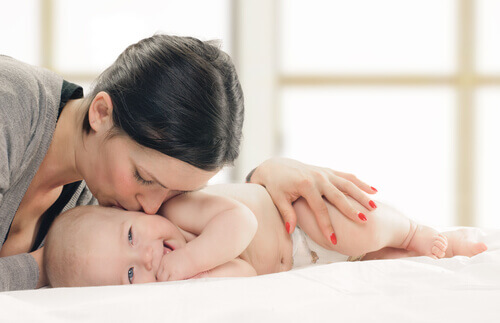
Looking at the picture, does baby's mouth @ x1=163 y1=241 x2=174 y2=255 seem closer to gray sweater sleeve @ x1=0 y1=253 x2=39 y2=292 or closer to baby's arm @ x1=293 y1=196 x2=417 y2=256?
gray sweater sleeve @ x1=0 y1=253 x2=39 y2=292

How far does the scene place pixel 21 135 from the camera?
3.57 feet

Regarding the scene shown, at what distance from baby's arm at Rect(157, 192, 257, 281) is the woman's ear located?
0.29 m

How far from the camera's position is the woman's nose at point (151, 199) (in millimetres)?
1191

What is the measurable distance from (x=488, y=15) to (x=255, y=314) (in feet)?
11.1

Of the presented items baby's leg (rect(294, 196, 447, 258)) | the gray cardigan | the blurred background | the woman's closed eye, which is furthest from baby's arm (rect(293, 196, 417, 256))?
the blurred background

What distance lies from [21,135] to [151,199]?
304 mm

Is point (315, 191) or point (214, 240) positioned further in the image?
point (315, 191)

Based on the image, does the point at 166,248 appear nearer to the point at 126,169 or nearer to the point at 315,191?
the point at 126,169

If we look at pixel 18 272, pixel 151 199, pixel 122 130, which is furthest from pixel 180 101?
pixel 18 272

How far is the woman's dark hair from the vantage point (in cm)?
105

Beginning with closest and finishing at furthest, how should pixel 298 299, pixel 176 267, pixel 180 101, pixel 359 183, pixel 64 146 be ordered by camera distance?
pixel 298 299, pixel 180 101, pixel 176 267, pixel 64 146, pixel 359 183

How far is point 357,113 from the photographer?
3.57 metres

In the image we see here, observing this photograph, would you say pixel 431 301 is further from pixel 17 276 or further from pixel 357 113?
pixel 357 113

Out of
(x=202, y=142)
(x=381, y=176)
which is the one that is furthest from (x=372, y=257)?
(x=381, y=176)
